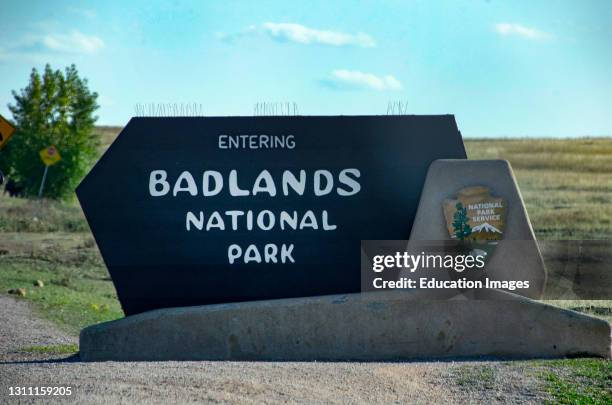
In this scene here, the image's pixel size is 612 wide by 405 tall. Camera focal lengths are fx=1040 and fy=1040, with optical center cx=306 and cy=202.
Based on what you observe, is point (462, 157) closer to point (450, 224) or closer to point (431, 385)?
point (450, 224)

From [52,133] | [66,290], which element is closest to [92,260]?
[66,290]

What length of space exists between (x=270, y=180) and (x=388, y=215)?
1564 mm

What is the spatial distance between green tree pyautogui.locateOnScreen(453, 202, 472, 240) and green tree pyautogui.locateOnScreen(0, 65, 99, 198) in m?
44.7

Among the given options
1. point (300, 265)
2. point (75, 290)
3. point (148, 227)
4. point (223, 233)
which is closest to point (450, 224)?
point (300, 265)

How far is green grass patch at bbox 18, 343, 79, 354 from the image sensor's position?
13953mm

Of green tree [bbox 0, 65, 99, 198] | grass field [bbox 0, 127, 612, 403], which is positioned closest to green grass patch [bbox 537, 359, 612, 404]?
grass field [bbox 0, 127, 612, 403]

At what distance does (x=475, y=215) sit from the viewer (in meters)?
12.9

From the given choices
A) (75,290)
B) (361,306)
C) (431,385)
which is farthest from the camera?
(75,290)

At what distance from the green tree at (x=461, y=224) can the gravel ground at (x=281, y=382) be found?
1.63 metres

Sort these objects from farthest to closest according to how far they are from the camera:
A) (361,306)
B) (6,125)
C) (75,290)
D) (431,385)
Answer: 1. (75,290)
2. (6,125)
3. (361,306)
4. (431,385)

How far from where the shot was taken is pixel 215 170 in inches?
523

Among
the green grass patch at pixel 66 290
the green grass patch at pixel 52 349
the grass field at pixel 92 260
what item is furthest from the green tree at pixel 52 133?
the green grass patch at pixel 52 349

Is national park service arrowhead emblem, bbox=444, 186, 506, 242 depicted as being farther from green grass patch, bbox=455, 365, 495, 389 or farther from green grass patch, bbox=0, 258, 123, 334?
green grass patch, bbox=0, 258, 123, 334

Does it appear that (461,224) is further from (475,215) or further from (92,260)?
(92,260)
